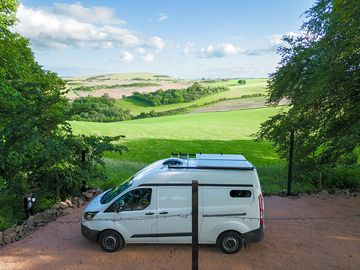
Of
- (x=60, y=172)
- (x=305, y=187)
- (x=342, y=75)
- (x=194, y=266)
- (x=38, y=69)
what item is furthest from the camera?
(x=38, y=69)

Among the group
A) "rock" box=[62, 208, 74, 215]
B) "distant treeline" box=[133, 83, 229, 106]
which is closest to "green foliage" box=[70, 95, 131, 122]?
"distant treeline" box=[133, 83, 229, 106]

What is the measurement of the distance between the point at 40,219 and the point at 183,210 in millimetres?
5616

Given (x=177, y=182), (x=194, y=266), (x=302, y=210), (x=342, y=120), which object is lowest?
(x=302, y=210)

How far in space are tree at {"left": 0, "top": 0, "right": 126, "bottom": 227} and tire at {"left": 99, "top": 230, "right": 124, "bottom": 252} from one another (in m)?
3.81

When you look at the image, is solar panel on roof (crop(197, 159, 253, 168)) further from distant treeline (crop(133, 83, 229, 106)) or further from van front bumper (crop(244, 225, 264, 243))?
distant treeline (crop(133, 83, 229, 106))

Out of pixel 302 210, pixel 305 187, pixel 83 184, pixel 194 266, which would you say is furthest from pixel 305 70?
pixel 194 266

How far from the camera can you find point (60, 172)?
13461 mm

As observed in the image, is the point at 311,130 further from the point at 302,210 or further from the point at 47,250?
the point at 47,250

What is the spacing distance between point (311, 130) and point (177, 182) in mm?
10560

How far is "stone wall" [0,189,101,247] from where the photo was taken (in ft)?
35.4

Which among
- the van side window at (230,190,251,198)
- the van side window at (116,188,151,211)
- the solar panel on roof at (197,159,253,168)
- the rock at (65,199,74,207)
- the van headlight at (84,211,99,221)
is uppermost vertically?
the solar panel on roof at (197,159,253,168)

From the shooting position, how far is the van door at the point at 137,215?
9.74m

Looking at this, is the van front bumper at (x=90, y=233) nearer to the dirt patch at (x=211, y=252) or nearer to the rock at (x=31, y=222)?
the dirt patch at (x=211, y=252)

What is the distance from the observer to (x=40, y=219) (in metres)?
12.2
